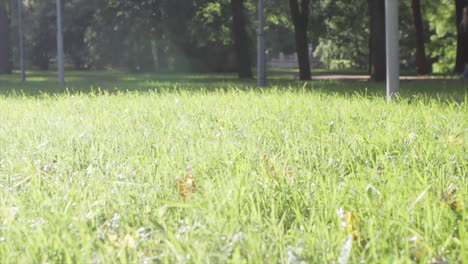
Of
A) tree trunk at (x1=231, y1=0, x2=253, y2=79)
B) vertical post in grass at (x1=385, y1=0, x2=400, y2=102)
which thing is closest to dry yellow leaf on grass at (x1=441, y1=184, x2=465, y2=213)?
vertical post in grass at (x1=385, y1=0, x2=400, y2=102)

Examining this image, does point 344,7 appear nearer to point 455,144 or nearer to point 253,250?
point 455,144

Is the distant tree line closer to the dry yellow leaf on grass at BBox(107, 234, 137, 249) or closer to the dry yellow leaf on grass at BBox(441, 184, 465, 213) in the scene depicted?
the dry yellow leaf on grass at BBox(441, 184, 465, 213)

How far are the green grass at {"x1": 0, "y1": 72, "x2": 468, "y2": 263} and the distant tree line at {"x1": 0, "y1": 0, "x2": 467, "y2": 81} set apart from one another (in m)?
24.6

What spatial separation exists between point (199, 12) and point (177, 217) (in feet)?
128

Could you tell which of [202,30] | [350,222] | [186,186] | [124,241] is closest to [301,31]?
[202,30]

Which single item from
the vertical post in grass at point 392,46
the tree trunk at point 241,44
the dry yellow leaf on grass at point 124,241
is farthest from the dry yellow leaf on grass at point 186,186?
the tree trunk at point 241,44

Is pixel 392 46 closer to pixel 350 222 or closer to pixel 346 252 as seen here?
pixel 350 222

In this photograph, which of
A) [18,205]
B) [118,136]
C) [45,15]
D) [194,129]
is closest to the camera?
[18,205]

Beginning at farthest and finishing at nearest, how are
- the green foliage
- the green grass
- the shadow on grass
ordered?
the green foliage → the shadow on grass → the green grass

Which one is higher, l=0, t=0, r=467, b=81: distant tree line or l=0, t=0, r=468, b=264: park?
l=0, t=0, r=467, b=81: distant tree line

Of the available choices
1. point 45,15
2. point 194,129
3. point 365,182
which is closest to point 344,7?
point 45,15

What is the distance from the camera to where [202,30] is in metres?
43.7

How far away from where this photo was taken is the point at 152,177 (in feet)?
13.5

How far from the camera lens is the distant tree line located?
36.9 m
